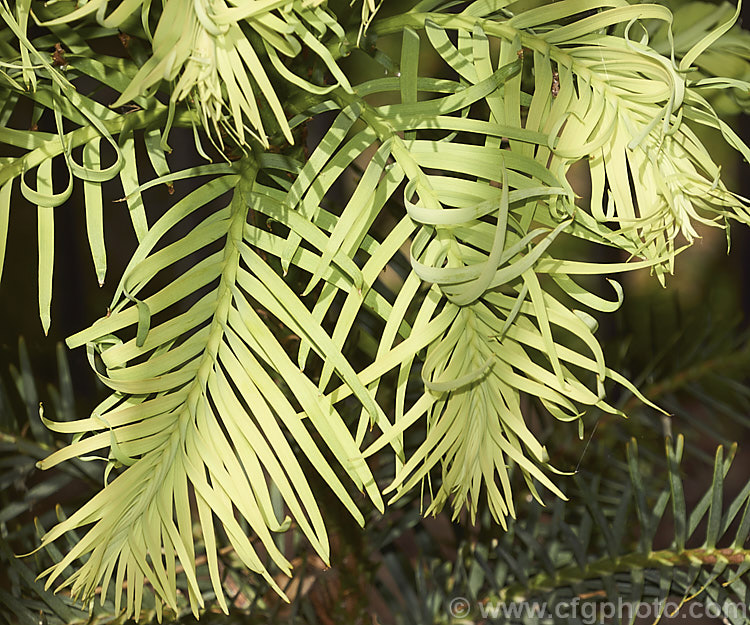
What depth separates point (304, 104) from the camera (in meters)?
0.31

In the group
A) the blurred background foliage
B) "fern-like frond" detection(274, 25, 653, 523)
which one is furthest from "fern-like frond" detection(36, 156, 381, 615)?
the blurred background foliage

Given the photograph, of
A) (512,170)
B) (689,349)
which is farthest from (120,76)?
(689,349)

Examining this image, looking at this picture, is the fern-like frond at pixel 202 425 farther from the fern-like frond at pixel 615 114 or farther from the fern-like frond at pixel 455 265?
the fern-like frond at pixel 615 114

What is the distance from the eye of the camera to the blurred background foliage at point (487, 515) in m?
0.44

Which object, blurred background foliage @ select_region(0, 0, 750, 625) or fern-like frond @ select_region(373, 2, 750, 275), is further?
blurred background foliage @ select_region(0, 0, 750, 625)

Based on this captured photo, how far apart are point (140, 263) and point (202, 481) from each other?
10 centimetres

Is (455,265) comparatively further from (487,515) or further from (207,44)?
(487,515)

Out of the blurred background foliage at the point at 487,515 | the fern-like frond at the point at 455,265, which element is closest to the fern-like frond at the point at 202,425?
the fern-like frond at the point at 455,265

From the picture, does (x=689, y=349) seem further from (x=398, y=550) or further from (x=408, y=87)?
(x=408, y=87)

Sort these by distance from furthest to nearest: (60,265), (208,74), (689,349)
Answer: (60,265) → (689,349) → (208,74)

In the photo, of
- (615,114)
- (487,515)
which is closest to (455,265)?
(615,114)

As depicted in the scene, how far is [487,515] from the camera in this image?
493mm

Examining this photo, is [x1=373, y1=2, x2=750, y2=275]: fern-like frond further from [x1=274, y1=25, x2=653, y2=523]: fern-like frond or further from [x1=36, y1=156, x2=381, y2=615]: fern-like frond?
[x1=36, y1=156, x2=381, y2=615]: fern-like frond

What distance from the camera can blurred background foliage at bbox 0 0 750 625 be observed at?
0.44 meters
